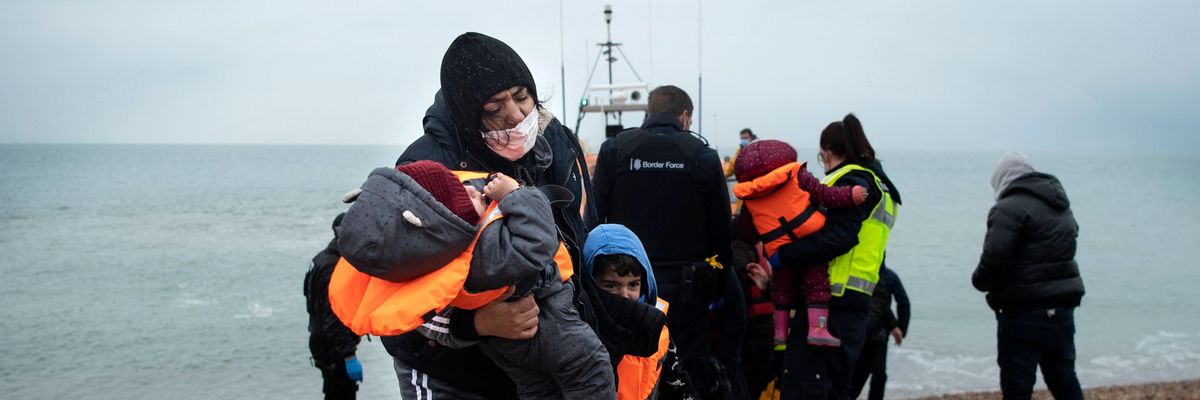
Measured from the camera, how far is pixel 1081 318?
18906 millimetres

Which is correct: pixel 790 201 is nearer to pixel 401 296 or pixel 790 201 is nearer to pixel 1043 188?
pixel 1043 188

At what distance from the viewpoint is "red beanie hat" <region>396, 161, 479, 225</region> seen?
7.34 feet

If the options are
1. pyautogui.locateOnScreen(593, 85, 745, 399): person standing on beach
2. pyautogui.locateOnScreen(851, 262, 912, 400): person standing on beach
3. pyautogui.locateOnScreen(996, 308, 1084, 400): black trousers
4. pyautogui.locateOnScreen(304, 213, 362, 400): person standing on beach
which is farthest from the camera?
pyautogui.locateOnScreen(851, 262, 912, 400): person standing on beach

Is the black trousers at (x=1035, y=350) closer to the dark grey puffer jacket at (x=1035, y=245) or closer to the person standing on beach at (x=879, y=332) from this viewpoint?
the dark grey puffer jacket at (x=1035, y=245)

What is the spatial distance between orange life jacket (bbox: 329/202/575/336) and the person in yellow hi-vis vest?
3.11m

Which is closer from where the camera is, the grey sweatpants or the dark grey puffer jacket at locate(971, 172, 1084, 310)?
the grey sweatpants

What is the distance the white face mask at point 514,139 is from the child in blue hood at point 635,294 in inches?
19.1

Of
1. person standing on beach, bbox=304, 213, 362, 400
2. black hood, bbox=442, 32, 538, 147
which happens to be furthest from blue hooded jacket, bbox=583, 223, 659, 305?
person standing on beach, bbox=304, 213, 362, 400

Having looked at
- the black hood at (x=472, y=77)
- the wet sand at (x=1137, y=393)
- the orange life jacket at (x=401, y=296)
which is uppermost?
the black hood at (x=472, y=77)

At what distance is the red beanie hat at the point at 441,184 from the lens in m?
2.24

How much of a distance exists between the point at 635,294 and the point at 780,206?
1.90 meters

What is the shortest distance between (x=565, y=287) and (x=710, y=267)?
2508 mm

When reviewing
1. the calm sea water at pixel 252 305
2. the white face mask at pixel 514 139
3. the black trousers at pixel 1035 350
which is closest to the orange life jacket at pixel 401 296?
the white face mask at pixel 514 139

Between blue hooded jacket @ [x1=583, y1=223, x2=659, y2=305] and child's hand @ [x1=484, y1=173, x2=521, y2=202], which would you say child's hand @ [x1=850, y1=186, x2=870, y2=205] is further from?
child's hand @ [x1=484, y1=173, x2=521, y2=202]
